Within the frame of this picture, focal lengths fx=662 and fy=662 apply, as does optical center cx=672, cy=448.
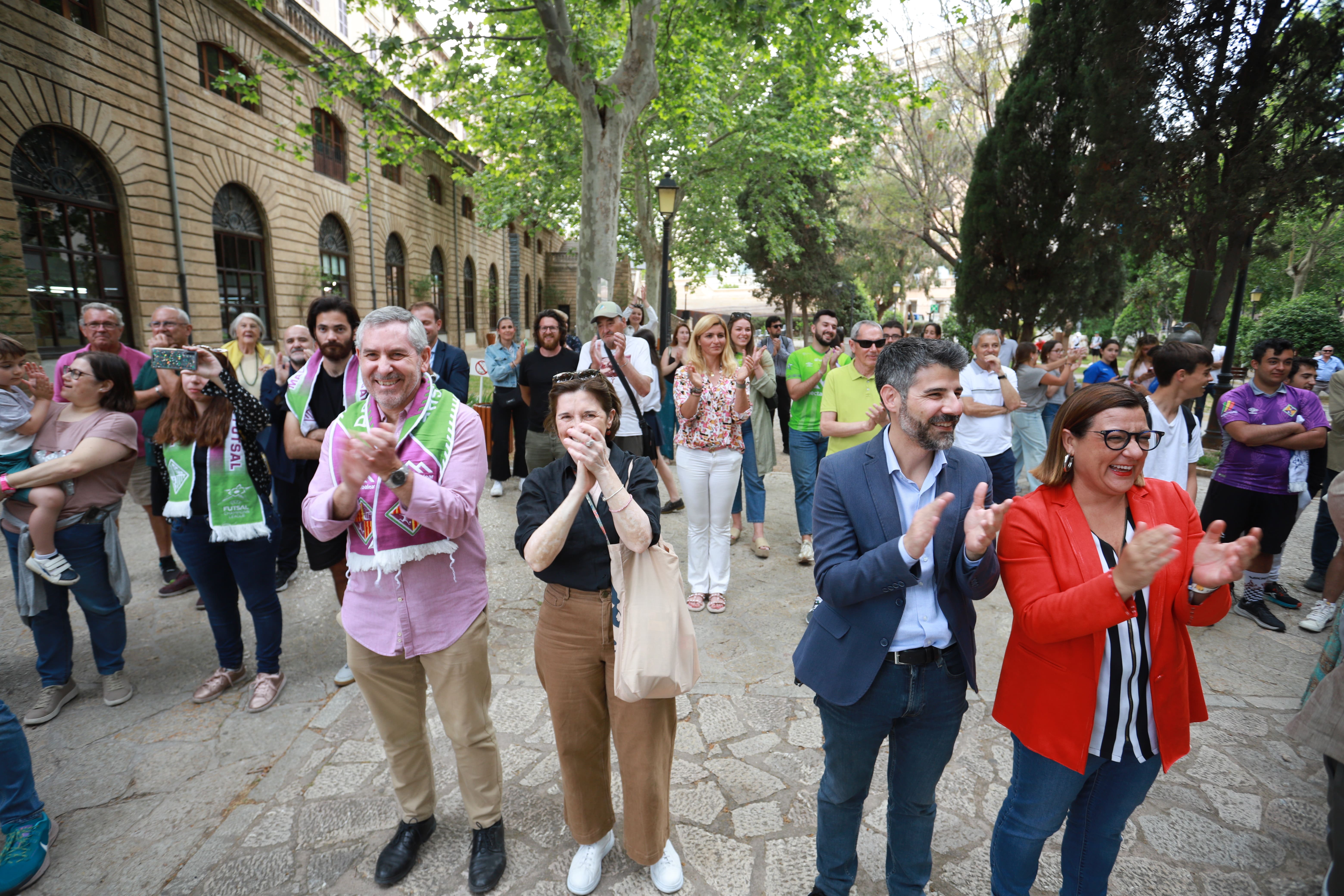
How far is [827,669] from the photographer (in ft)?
6.79

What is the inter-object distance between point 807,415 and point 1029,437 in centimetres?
328

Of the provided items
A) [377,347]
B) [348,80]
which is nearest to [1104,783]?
[377,347]

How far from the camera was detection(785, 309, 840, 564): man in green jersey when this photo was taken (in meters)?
5.63

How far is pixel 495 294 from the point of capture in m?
32.8

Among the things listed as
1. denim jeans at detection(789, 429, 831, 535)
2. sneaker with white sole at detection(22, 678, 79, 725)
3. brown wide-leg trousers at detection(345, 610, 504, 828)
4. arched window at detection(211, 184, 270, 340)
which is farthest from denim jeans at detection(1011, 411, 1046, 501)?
arched window at detection(211, 184, 270, 340)

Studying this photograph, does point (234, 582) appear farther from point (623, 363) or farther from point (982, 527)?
point (982, 527)

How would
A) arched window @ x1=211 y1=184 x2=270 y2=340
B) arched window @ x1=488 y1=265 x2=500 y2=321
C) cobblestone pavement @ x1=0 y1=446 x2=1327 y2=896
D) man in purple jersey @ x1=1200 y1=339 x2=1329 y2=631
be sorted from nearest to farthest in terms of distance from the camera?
cobblestone pavement @ x1=0 y1=446 x2=1327 y2=896
man in purple jersey @ x1=1200 y1=339 x2=1329 y2=631
arched window @ x1=211 y1=184 x2=270 y2=340
arched window @ x1=488 y1=265 x2=500 y2=321

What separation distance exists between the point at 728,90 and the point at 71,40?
48.5 feet

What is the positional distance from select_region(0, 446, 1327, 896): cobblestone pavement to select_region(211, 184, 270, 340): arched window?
11986 mm

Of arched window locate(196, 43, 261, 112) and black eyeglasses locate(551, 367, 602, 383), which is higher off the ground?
arched window locate(196, 43, 261, 112)

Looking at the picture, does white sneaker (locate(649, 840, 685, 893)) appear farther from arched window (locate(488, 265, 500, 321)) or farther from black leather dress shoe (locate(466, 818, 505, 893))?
arched window (locate(488, 265, 500, 321))

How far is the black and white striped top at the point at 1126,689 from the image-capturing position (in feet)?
6.23

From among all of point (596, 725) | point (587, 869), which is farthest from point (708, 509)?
point (587, 869)

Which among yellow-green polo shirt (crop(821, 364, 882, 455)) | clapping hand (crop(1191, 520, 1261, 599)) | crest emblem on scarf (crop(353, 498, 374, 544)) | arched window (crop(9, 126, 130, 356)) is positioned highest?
arched window (crop(9, 126, 130, 356))
